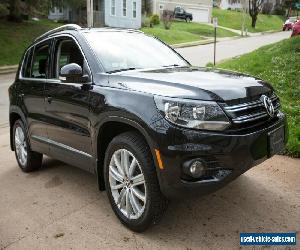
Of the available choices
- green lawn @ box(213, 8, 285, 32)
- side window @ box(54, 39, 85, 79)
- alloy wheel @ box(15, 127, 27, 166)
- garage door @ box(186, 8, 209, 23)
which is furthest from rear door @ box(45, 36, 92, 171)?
garage door @ box(186, 8, 209, 23)

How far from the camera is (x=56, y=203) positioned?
4969mm

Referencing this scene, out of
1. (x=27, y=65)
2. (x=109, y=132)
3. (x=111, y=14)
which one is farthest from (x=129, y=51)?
(x=111, y=14)

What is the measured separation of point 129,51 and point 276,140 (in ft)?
6.32

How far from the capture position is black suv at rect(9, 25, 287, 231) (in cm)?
361

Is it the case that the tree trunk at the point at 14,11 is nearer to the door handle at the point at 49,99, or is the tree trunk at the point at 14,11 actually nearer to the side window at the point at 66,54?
the side window at the point at 66,54

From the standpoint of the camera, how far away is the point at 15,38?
28156mm

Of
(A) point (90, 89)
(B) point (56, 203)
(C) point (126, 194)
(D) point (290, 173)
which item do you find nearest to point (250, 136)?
(C) point (126, 194)

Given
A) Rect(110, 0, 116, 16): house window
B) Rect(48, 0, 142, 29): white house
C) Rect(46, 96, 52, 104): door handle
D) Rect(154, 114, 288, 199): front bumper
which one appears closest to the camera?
Rect(154, 114, 288, 199): front bumper

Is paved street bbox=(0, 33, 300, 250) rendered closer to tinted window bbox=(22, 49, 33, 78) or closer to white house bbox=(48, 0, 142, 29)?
tinted window bbox=(22, 49, 33, 78)

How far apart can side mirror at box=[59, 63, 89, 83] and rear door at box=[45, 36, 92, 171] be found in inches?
3.1

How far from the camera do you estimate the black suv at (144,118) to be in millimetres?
3609

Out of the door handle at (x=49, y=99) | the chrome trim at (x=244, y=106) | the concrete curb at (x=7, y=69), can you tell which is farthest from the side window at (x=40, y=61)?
the concrete curb at (x=7, y=69)

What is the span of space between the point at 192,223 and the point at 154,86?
4.51 ft

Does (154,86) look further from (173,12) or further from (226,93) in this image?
(173,12)
